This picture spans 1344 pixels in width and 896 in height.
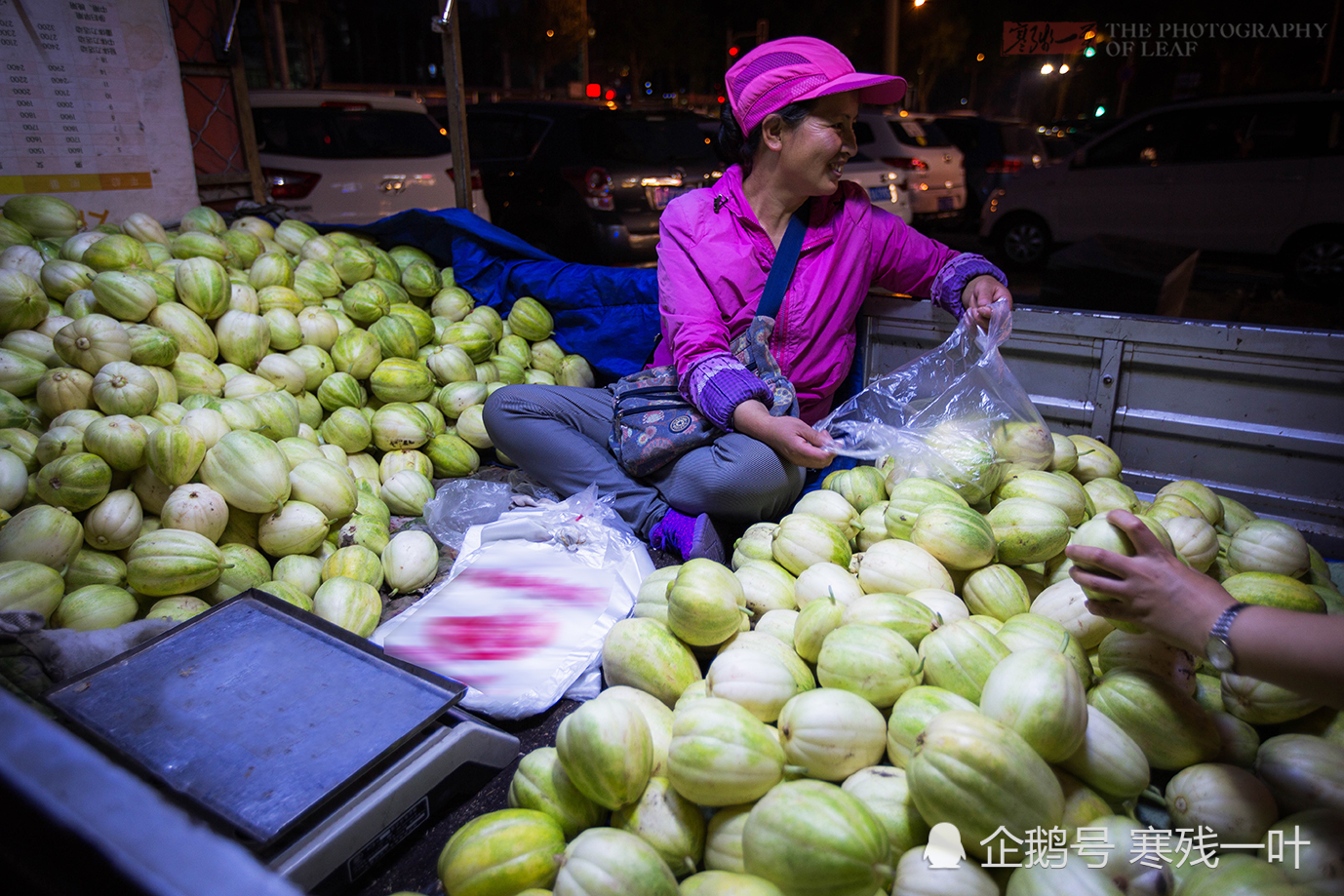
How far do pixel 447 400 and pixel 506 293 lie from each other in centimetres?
103

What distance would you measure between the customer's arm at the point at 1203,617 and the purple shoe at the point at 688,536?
1536 millimetres

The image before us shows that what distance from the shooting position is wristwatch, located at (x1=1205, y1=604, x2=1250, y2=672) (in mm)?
1271

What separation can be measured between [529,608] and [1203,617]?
74.0 inches

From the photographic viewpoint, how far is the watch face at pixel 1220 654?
1.27 m

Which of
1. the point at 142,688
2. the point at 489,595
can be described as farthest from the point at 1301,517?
the point at 142,688

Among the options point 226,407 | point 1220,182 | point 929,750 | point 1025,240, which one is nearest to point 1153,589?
point 929,750

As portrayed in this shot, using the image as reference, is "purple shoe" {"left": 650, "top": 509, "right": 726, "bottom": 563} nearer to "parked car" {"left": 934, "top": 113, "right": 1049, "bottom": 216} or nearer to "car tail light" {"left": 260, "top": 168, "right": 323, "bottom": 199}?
"car tail light" {"left": 260, "top": 168, "right": 323, "bottom": 199}

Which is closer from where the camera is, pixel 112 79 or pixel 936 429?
pixel 936 429

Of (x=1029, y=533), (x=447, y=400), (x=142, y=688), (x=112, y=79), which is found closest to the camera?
(x=142, y=688)

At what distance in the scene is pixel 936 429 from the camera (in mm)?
2756

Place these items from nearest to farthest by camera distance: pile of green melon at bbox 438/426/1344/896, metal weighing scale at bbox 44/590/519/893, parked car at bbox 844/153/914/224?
pile of green melon at bbox 438/426/1344/896, metal weighing scale at bbox 44/590/519/893, parked car at bbox 844/153/914/224

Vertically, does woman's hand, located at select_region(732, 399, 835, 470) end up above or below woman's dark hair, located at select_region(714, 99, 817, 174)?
below

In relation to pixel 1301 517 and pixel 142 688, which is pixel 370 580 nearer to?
pixel 142 688

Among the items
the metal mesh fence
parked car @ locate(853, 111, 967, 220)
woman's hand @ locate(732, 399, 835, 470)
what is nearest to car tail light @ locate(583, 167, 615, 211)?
the metal mesh fence
